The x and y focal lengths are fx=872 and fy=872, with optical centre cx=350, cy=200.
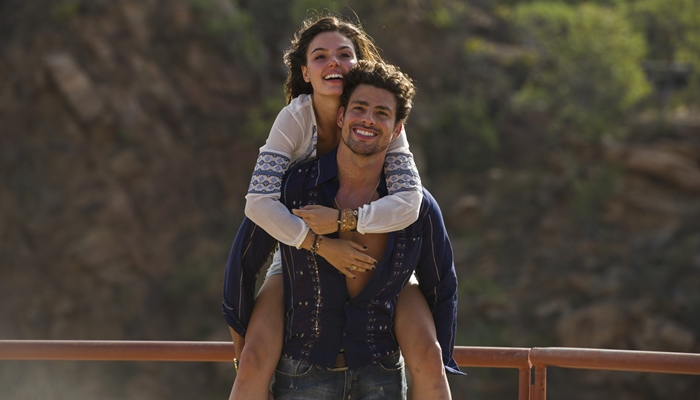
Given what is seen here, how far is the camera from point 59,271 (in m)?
17.9

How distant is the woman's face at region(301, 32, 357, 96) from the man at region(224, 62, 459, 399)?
0.78 ft

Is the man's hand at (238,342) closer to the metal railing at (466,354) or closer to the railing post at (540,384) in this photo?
the metal railing at (466,354)

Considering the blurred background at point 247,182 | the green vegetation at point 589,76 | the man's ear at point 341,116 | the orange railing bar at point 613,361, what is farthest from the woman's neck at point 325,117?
the green vegetation at point 589,76

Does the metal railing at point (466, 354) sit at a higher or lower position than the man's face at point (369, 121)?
lower

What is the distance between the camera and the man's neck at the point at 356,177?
2.96 meters

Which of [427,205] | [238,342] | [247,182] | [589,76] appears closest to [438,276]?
[427,205]

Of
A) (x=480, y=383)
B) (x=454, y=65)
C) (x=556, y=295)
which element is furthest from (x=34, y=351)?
(x=454, y=65)

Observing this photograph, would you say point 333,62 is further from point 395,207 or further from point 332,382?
point 332,382

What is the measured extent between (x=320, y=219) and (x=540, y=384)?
136 cm

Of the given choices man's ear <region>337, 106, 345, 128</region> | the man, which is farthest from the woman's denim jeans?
man's ear <region>337, 106, 345, 128</region>

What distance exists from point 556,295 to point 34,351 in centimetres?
1530

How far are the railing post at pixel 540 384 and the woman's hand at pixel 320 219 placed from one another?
4.20 feet

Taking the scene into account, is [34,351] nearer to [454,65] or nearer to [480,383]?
[480,383]

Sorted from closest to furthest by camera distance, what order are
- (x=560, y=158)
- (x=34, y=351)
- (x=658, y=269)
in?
(x=34, y=351), (x=658, y=269), (x=560, y=158)
